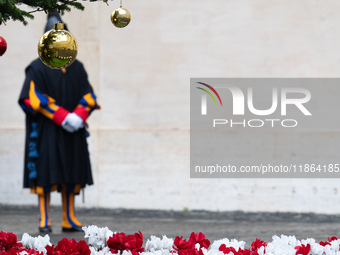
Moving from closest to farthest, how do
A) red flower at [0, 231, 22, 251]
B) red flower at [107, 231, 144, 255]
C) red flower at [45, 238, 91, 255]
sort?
red flower at [45, 238, 91, 255]
red flower at [107, 231, 144, 255]
red flower at [0, 231, 22, 251]

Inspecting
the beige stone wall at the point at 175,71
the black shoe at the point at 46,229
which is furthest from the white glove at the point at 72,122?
the beige stone wall at the point at 175,71

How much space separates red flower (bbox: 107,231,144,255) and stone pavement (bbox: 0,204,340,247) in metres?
3.63

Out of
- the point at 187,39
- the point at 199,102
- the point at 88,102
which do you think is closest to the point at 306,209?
the point at 199,102

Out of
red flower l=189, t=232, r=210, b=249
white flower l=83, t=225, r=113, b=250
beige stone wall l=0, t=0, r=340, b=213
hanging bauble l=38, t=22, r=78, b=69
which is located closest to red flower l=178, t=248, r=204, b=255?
red flower l=189, t=232, r=210, b=249

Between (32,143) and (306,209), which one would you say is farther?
(306,209)

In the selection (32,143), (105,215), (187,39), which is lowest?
(105,215)

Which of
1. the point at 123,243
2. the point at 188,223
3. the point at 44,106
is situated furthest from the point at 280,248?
the point at 188,223

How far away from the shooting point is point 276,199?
11.6m

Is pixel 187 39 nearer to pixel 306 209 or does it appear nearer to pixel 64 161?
pixel 306 209

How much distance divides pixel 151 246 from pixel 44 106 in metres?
4.54

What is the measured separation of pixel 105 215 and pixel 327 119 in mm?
2992

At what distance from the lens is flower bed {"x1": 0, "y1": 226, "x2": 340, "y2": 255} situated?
4.26 metres

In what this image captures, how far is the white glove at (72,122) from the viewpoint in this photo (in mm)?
8844

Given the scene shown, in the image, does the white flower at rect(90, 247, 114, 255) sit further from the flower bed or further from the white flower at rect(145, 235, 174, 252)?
the white flower at rect(145, 235, 174, 252)
